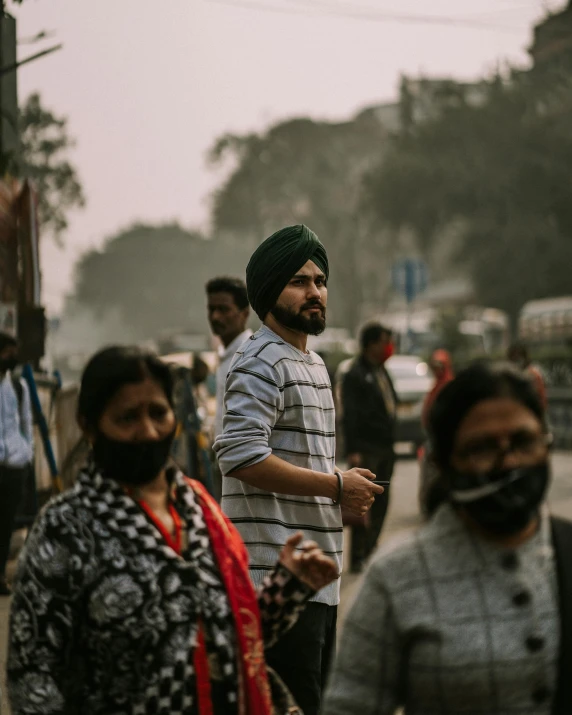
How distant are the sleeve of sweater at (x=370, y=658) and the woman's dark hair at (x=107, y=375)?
74 cm

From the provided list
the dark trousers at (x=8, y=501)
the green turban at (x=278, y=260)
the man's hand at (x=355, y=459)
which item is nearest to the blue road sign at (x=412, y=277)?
the man's hand at (x=355, y=459)

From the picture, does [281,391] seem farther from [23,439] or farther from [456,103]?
[456,103]

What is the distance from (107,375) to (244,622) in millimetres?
588

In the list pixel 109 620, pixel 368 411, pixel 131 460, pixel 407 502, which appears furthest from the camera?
pixel 407 502

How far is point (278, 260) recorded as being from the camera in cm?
375

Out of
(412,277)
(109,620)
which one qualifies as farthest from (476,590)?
(412,277)

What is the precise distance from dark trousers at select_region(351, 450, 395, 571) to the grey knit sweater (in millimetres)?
6392

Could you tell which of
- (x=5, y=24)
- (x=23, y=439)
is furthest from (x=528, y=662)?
(x=5, y=24)

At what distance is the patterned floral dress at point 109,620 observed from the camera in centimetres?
250

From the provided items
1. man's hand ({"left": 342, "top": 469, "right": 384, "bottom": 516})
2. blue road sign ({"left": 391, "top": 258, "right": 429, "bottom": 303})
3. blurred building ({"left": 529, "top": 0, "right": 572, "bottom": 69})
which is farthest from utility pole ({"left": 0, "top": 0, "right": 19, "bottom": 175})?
blurred building ({"left": 529, "top": 0, "right": 572, "bottom": 69})

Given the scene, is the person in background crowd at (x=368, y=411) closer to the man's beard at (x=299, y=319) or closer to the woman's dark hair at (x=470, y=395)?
the man's beard at (x=299, y=319)

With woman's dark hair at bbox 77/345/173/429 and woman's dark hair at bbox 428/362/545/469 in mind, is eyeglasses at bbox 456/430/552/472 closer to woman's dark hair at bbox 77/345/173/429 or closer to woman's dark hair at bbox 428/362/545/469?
woman's dark hair at bbox 428/362/545/469

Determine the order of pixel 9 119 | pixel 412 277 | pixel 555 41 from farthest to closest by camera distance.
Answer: pixel 555 41
pixel 412 277
pixel 9 119

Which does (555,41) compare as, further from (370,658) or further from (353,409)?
(370,658)
